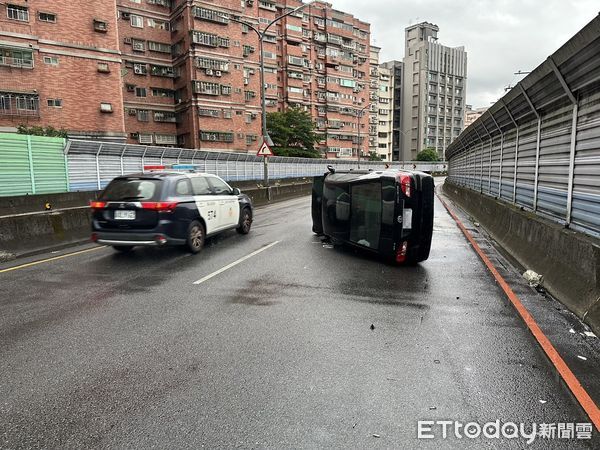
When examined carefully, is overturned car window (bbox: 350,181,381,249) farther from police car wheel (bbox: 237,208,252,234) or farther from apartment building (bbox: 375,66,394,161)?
apartment building (bbox: 375,66,394,161)

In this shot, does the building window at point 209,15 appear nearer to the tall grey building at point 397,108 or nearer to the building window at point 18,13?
the building window at point 18,13

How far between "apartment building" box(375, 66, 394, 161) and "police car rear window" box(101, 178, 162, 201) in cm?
9425

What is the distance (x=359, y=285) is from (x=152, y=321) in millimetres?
3087

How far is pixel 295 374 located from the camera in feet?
11.4

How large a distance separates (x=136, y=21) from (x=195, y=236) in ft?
166

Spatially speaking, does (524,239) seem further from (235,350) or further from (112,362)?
(112,362)

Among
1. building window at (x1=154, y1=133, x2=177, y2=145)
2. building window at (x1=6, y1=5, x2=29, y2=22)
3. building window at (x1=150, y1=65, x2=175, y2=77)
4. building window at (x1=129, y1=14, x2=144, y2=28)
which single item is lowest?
building window at (x1=154, y1=133, x2=177, y2=145)

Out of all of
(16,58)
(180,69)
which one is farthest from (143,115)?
(16,58)

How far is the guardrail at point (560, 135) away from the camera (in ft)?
17.1

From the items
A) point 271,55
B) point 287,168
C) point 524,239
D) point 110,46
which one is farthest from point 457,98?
point 524,239

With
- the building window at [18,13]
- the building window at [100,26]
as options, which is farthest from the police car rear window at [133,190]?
the building window at [100,26]

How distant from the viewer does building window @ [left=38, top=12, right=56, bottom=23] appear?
32688 millimetres

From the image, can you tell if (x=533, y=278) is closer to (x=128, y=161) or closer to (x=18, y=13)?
(x=128, y=161)

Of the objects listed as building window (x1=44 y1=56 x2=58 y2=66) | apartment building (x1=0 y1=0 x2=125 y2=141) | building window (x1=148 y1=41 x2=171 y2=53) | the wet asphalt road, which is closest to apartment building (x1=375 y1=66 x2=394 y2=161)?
→ building window (x1=148 y1=41 x2=171 y2=53)
